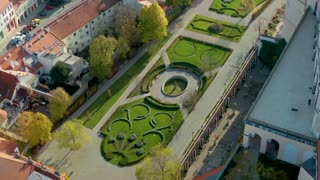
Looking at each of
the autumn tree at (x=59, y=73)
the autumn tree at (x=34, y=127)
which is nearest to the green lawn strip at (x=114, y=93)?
the autumn tree at (x=59, y=73)

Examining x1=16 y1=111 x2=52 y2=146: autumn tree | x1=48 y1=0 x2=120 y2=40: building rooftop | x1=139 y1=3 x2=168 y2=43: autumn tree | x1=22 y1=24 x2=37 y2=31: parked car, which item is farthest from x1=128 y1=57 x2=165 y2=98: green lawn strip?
x1=22 y1=24 x2=37 y2=31: parked car

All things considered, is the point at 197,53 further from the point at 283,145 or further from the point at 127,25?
the point at 283,145

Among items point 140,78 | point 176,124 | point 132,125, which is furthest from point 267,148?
point 140,78

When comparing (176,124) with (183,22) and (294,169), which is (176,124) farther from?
(183,22)

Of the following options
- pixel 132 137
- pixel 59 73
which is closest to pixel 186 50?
pixel 132 137

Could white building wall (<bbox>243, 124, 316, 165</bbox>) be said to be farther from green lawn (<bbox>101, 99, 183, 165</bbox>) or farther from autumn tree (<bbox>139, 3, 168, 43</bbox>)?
autumn tree (<bbox>139, 3, 168, 43</bbox>)

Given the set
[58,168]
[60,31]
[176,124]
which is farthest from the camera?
[60,31]
